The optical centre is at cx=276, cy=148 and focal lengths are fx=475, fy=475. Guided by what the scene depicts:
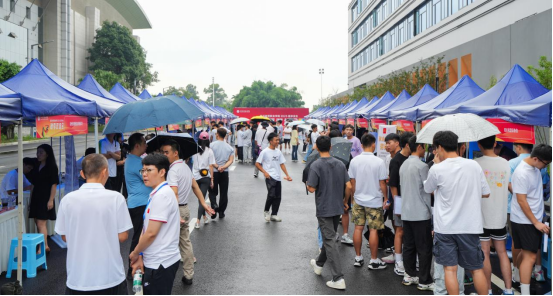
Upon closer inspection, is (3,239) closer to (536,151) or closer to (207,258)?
(207,258)

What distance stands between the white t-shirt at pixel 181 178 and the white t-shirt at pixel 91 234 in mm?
2177

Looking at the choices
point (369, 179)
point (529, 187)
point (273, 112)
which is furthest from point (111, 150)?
point (273, 112)

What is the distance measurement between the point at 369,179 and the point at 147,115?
3152mm

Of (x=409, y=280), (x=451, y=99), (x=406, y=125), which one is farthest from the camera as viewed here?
(x=406, y=125)

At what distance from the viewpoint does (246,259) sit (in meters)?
7.18

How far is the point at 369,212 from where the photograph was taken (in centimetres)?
672

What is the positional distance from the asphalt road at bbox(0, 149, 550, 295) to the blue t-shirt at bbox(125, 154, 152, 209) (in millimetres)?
1170

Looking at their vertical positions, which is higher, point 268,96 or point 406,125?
point 268,96

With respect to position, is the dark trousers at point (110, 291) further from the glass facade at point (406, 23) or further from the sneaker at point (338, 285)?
the glass facade at point (406, 23)

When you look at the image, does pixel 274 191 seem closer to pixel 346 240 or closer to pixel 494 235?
pixel 346 240

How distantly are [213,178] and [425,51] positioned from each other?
2846 centimetres

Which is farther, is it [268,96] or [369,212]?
[268,96]

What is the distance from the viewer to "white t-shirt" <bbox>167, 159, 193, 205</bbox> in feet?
20.0

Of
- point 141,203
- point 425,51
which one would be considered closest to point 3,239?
point 141,203
